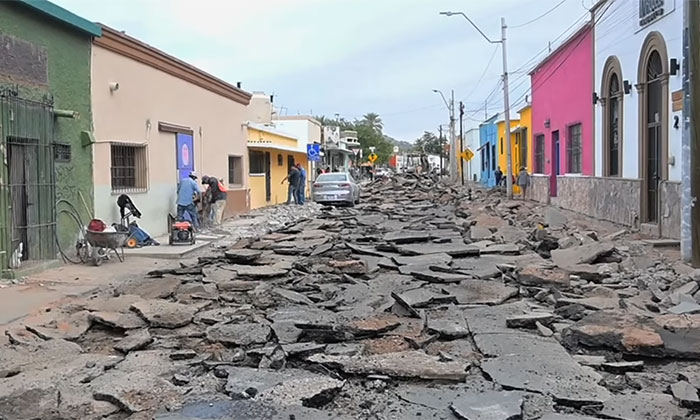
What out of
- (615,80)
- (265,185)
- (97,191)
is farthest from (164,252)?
(265,185)

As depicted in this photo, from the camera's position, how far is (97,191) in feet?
46.1

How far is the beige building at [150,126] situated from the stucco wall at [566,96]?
11.8 meters

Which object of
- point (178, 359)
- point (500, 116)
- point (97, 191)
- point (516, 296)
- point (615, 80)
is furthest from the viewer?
point (500, 116)

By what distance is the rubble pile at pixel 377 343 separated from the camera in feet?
17.4

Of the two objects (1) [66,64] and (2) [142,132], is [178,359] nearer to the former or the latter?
(1) [66,64]

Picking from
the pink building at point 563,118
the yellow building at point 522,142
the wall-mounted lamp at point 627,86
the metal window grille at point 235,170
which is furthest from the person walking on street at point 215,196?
the yellow building at point 522,142

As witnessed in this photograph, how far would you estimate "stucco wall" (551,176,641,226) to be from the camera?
16.4 meters

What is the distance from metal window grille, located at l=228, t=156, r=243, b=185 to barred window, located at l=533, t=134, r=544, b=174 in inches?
523

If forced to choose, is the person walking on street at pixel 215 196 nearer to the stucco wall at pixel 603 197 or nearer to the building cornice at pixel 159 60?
the building cornice at pixel 159 60

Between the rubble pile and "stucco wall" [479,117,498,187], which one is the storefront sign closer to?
the rubble pile

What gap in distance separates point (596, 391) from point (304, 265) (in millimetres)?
Answer: 7343

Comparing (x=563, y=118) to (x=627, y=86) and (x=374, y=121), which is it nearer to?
(x=627, y=86)

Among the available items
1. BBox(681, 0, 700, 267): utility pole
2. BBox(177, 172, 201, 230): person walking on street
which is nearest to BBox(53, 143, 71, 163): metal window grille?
BBox(177, 172, 201, 230): person walking on street

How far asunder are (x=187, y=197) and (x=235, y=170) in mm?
7771
